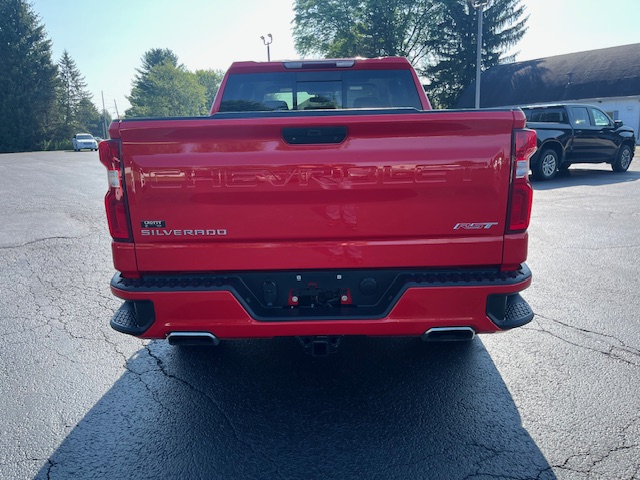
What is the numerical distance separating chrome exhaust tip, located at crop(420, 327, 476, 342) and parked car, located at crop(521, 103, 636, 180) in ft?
38.7

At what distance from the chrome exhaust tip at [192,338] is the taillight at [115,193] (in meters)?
0.61

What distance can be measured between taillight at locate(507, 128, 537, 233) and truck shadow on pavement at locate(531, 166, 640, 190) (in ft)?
35.5

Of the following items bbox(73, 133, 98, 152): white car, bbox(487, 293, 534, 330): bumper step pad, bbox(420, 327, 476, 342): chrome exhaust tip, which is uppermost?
bbox(487, 293, 534, 330): bumper step pad

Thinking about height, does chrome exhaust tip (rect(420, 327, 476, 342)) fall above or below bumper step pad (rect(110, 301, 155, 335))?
below

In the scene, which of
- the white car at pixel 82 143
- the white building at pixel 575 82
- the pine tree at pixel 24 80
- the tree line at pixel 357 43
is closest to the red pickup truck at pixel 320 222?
the white building at pixel 575 82

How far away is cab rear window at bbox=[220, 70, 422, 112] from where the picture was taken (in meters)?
4.58

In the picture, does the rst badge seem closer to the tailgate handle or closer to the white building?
the tailgate handle

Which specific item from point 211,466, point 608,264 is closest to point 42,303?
point 211,466

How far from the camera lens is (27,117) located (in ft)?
187

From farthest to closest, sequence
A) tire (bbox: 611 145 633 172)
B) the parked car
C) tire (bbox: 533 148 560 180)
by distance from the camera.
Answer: tire (bbox: 611 145 633 172) → tire (bbox: 533 148 560 180) → the parked car

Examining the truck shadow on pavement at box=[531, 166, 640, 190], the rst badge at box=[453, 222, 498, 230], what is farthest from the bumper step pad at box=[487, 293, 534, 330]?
the truck shadow on pavement at box=[531, 166, 640, 190]

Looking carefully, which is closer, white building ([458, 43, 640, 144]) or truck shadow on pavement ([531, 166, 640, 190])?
truck shadow on pavement ([531, 166, 640, 190])

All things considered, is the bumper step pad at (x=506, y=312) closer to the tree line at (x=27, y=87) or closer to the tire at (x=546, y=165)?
the tire at (x=546, y=165)

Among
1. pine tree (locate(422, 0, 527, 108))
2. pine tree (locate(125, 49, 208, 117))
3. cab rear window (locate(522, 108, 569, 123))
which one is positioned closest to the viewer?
cab rear window (locate(522, 108, 569, 123))
